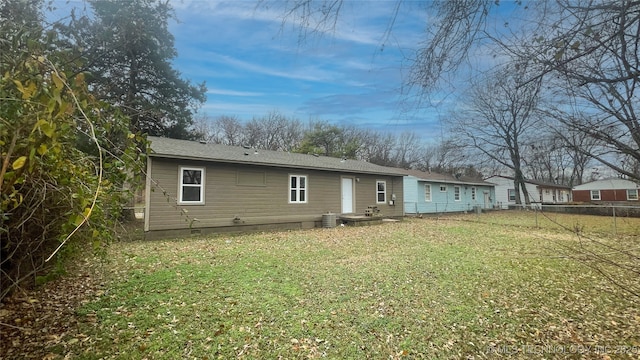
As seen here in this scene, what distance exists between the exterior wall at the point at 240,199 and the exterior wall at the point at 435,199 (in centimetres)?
820

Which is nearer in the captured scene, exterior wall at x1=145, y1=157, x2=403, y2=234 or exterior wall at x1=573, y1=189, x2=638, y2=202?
exterior wall at x1=145, y1=157, x2=403, y2=234

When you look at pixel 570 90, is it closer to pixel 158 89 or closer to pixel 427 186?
pixel 158 89

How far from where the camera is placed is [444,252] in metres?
7.69

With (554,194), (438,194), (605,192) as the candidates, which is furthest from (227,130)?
(605,192)

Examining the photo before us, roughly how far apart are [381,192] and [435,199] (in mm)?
7787

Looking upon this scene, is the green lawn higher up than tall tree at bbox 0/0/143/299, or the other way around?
tall tree at bbox 0/0/143/299

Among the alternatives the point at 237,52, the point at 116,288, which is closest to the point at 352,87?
the point at 237,52

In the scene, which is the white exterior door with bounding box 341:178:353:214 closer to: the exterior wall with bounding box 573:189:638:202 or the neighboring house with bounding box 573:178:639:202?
the neighboring house with bounding box 573:178:639:202

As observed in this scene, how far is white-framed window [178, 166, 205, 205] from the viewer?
10.1 meters

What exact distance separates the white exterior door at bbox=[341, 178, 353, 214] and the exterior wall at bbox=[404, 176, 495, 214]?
25.4ft

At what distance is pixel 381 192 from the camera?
16641mm

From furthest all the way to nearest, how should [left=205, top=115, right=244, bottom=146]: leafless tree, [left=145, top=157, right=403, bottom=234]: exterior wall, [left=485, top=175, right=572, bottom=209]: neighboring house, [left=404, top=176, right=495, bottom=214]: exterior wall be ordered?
[left=485, top=175, right=572, bottom=209]: neighboring house < [left=205, top=115, right=244, bottom=146]: leafless tree < [left=404, top=176, right=495, bottom=214]: exterior wall < [left=145, top=157, right=403, bottom=234]: exterior wall

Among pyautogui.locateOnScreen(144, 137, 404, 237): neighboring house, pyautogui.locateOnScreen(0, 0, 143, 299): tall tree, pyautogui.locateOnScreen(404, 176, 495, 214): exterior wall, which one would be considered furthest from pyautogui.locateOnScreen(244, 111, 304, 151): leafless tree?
pyautogui.locateOnScreen(0, 0, 143, 299): tall tree

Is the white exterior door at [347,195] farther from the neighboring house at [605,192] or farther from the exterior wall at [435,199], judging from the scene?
the neighboring house at [605,192]
